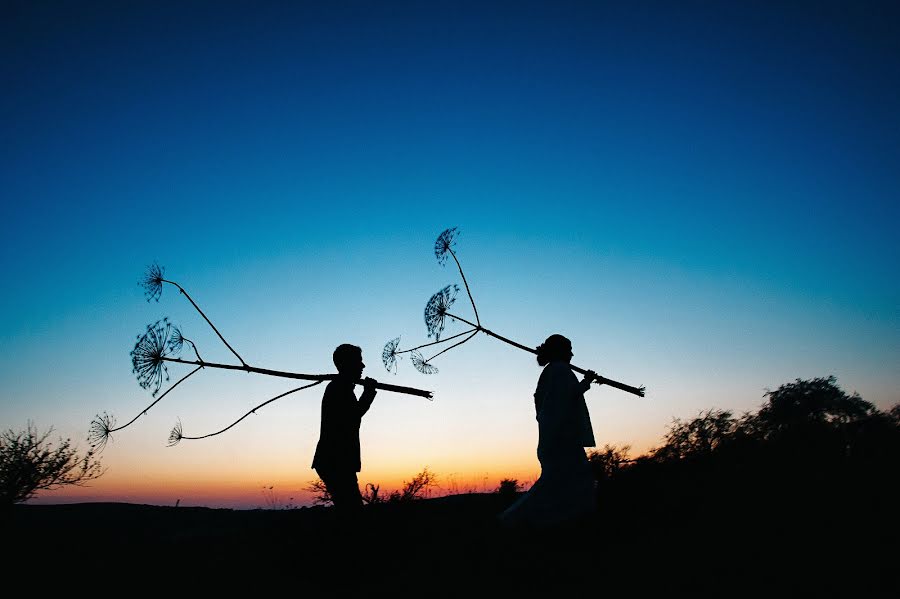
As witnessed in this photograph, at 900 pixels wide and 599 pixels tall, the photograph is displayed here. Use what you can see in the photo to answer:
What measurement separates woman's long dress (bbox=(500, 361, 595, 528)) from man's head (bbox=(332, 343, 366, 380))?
279 cm

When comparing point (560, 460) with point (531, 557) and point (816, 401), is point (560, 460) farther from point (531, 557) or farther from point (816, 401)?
point (816, 401)

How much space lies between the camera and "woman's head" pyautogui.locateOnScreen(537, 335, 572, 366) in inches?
294

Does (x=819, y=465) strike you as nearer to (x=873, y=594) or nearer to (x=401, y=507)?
(x=873, y=594)

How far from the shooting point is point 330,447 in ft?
19.5

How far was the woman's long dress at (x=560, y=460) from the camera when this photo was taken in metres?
6.70

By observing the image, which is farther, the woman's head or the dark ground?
the woman's head

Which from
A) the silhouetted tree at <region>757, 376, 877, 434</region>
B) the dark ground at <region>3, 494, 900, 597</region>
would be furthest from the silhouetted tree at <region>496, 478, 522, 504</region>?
the silhouetted tree at <region>757, 376, 877, 434</region>

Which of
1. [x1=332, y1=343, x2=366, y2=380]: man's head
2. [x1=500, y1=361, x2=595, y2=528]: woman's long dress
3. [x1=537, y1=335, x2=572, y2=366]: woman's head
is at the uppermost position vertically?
[x1=537, y1=335, x2=572, y2=366]: woman's head

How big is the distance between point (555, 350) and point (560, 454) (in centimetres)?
150

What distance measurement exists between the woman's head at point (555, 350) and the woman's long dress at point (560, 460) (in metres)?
0.16

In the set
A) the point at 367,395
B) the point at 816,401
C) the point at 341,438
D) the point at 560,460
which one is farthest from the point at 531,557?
the point at 816,401

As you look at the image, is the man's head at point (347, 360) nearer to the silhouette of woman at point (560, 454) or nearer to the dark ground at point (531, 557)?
the dark ground at point (531, 557)

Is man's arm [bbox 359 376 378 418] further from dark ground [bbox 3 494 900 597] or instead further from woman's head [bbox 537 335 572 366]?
woman's head [bbox 537 335 572 366]

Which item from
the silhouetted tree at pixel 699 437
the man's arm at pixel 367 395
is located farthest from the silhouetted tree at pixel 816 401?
the man's arm at pixel 367 395
